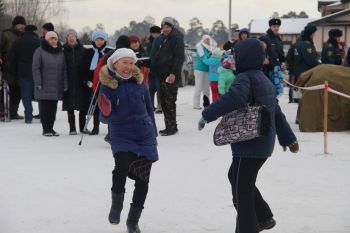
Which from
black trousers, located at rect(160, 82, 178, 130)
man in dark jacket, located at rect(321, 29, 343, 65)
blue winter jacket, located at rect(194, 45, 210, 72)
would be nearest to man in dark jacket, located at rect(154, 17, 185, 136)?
black trousers, located at rect(160, 82, 178, 130)

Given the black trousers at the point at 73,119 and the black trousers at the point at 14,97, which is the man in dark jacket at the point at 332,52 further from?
the black trousers at the point at 14,97

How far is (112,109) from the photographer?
538 centimetres

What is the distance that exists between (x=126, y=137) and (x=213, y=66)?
382 inches

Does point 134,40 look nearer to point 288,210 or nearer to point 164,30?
point 164,30

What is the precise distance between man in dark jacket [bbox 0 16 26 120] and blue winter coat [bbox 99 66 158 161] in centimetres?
819

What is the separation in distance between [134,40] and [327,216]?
6.07 meters

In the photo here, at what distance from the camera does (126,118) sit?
5363mm

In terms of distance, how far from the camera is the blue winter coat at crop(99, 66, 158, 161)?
Answer: 534cm

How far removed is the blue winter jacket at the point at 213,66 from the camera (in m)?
14.7

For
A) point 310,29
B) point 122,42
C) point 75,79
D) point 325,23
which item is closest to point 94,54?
point 75,79

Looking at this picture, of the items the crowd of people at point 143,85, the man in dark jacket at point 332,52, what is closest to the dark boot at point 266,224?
the crowd of people at point 143,85

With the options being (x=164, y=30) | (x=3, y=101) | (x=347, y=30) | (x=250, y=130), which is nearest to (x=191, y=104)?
(x=3, y=101)

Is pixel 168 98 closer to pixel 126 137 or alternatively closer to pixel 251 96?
pixel 126 137

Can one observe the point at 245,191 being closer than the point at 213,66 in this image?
Yes
